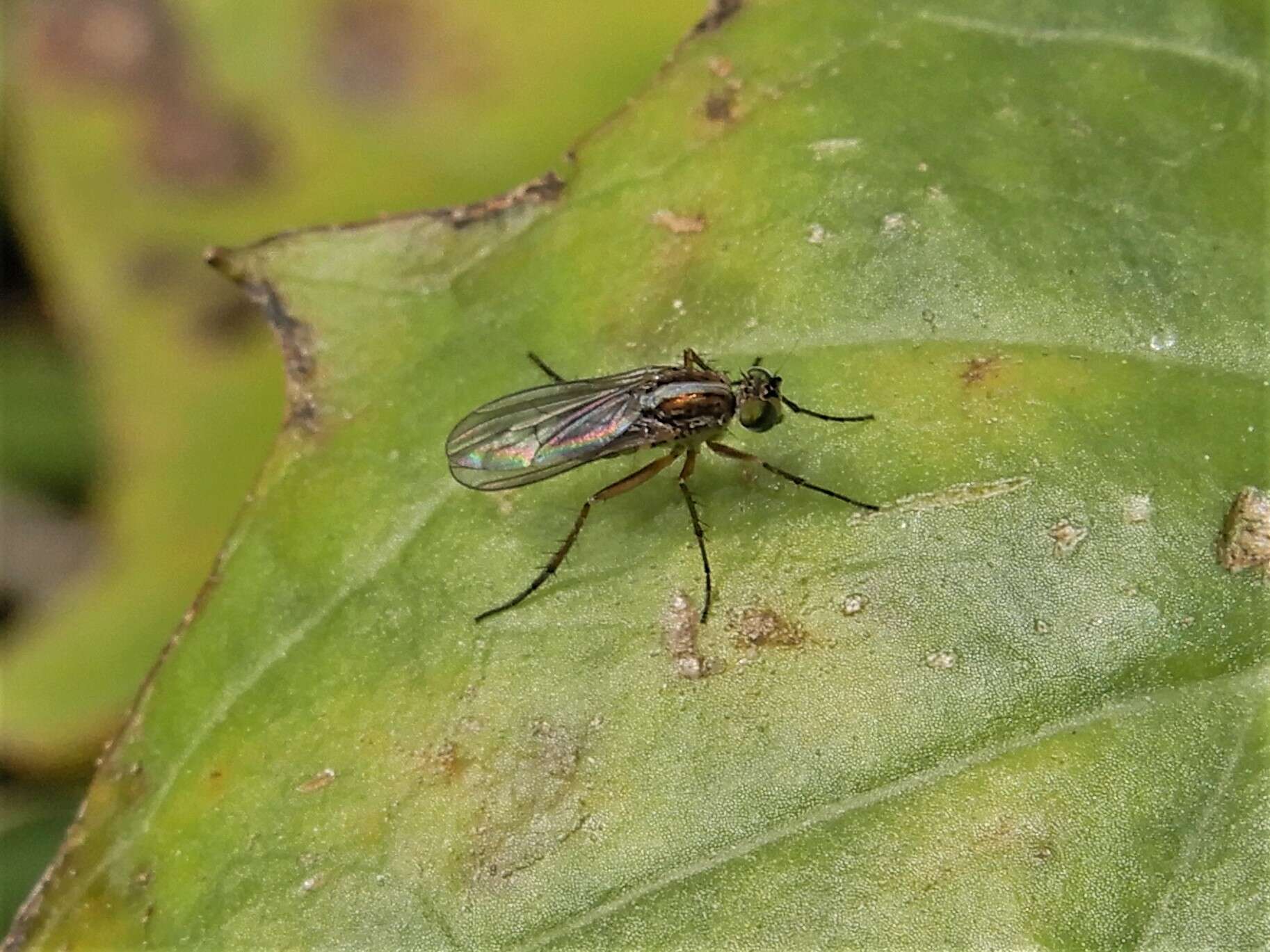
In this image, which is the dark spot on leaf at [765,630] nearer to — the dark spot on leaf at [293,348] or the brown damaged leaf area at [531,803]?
the brown damaged leaf area at [531,803]

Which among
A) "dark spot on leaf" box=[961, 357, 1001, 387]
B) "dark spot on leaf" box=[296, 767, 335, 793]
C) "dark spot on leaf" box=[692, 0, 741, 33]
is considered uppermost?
"dark spot on leaf" box=[692, 0, 741, 33]

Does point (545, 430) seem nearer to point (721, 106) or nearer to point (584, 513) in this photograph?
point (584, 513)

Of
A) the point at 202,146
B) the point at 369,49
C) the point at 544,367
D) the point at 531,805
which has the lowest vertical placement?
the point at 531,805

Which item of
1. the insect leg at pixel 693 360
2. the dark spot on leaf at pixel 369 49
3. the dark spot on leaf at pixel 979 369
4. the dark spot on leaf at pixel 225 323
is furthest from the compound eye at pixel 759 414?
the dark spot on leaf at pixel 225 323

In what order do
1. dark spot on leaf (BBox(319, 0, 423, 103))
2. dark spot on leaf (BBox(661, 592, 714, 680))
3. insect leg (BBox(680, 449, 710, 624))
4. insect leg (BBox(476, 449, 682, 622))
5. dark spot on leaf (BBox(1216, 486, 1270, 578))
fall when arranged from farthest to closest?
dark spot on leaf (BBox(319, 0, 423, 103))
insect leg (BBox(476, 449, 682, 622))
insect leg (BBox(680, 449, 710, 624))
dark spot on leaf (BBox(661, 592, 714, 680))
dark spot on leaf (BBox(1216, 486, 1270, 578))

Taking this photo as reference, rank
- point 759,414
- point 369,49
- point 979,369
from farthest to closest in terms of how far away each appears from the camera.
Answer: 1. point 369,49
2. point 759,414
3. point 979,369

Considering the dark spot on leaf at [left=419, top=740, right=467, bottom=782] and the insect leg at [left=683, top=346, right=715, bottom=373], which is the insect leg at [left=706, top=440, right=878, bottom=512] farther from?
the dark spot on leaf at [left=419, top=740, right=467, bottom=782]

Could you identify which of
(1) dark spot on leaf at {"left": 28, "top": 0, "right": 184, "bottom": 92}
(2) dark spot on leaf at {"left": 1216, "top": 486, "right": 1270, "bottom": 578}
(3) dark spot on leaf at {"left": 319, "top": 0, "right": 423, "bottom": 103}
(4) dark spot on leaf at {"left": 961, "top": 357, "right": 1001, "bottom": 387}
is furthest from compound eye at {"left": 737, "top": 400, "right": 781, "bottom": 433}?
(1) dark spot on leaf at {"left": 28, "top": 0, "right": 184, "bottom": 92}

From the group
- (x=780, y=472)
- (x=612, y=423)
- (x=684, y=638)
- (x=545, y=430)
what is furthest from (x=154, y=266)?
(x=684, y=638)
